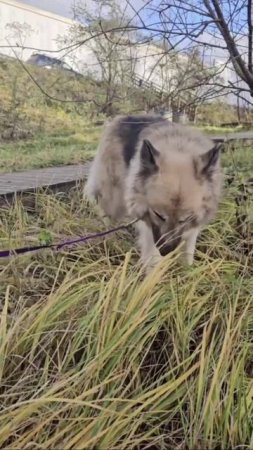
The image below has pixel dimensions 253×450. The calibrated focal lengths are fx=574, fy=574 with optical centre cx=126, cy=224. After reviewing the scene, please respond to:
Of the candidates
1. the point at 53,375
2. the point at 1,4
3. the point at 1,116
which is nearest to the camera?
the point at 53,375

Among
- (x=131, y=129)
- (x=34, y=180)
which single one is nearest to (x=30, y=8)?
(x=34, y=180)

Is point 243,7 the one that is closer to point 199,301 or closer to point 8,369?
point 199,301

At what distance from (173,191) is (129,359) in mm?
1300

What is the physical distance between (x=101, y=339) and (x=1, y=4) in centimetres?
2409

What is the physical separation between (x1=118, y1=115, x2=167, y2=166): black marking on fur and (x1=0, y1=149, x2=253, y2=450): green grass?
1.30 m

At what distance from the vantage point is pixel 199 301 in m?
2.70

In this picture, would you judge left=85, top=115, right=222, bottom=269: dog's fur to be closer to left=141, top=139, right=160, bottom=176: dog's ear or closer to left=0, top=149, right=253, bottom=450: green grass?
left=141, top=139, right=160, bottom=176: dog's ear

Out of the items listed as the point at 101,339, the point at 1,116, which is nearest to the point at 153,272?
the point at 101,339

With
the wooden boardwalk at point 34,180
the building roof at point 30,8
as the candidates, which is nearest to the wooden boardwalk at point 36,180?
the wooden boardwalk at point 34,180

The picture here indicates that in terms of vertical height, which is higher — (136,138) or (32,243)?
(136,138)

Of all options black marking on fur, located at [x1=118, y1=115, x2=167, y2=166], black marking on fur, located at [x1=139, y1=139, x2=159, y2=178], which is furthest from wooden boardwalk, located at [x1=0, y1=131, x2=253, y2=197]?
black marking on fur, located at [x1=139, y1=139, x2=159, y2=178]

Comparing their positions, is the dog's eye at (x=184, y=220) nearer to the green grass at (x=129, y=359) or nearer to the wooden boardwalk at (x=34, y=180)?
the green grass at (x=129, y=359)

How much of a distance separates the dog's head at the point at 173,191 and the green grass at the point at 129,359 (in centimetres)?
29

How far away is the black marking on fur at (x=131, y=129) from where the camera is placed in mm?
4246
